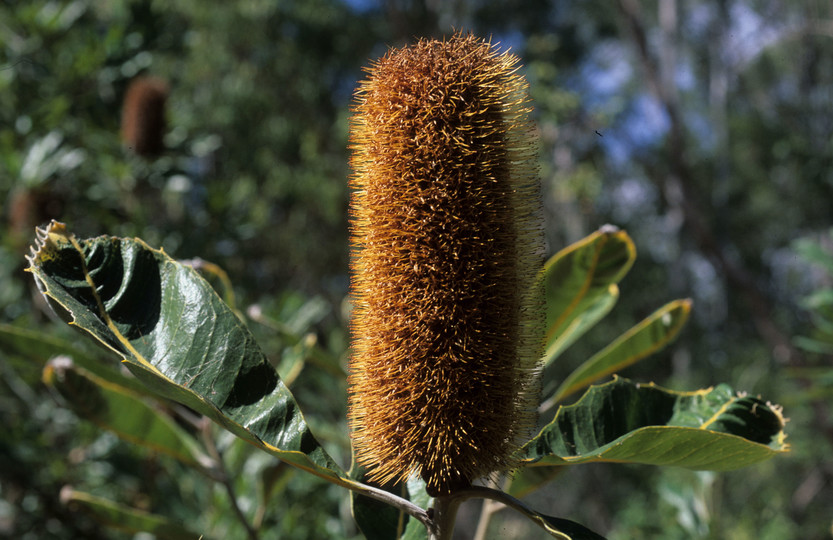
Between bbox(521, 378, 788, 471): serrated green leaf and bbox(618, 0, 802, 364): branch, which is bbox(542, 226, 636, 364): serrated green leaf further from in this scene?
bbox(618, 0, 802, 364): branch

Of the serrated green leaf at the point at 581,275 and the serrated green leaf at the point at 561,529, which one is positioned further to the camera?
the serrated green leaf at the point at 581,275

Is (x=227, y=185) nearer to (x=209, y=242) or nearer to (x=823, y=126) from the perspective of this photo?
(x=209, y=242)

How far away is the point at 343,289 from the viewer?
35.0 ft

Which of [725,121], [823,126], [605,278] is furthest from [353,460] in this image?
[725,121]

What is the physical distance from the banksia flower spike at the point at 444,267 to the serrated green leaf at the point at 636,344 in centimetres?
49

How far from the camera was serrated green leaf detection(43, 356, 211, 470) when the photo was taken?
4.56 feet

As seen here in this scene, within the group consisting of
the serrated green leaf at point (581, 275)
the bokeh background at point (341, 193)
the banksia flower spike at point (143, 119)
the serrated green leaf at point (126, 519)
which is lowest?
the bokeh background at point (341, 193)

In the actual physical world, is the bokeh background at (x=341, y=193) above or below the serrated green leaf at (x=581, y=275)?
below

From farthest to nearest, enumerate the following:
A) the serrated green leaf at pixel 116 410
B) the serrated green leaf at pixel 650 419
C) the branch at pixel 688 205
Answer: the branch at pixel 688 205
the serrated green leaf at pixel 116 410
the serrated green leaf at pixel 650 419

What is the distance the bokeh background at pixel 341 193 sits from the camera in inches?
118

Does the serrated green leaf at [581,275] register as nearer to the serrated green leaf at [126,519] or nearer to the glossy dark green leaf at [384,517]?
the glossy dark green leaf at [384,517]

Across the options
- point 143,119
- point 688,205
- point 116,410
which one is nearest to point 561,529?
point 116,410

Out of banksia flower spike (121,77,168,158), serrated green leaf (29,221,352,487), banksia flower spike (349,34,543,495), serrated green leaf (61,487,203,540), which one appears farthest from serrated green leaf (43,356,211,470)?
banksia flower spike (121,77,168,158)

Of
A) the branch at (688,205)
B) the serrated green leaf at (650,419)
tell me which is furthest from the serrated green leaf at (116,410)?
the branch at (688,205)
